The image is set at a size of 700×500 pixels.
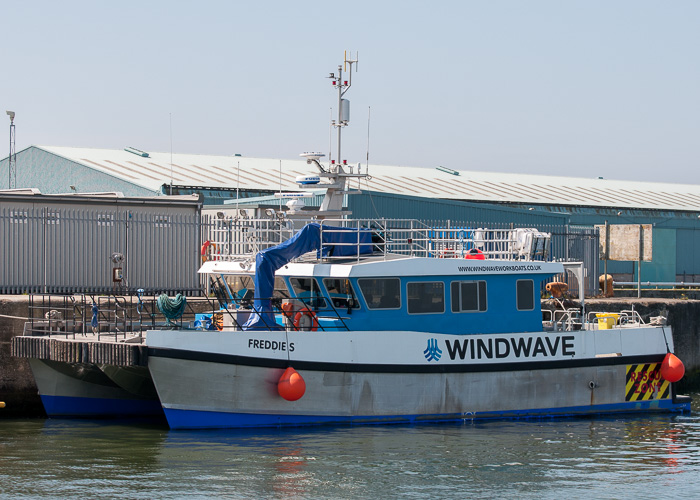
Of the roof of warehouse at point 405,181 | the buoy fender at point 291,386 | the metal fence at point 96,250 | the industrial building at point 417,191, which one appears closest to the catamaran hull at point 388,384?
the buoy fender at point 291,386

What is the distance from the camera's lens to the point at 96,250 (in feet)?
68.0

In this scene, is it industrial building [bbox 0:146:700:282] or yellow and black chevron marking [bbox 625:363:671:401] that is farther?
industrial building [bbox 0:146:700:282]

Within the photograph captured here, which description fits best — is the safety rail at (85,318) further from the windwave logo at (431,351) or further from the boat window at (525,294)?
the boat window at (525,294)

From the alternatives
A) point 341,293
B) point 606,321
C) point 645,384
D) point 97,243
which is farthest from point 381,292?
point 97,243

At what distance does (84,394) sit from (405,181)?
2703 centimetres

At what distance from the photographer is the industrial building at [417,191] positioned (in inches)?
1273

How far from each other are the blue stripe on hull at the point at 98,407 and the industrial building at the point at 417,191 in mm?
13276

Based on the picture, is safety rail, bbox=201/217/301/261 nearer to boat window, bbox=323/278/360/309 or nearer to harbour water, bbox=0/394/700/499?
boat window, bbox=323/278/360/309

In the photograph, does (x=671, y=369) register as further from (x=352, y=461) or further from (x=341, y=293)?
(x=352, y=461)

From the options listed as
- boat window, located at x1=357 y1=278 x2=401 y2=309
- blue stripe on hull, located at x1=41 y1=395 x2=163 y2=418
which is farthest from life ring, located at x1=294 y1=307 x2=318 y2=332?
blue stripe on hull, located at x1=41 y1=395 x2=163 y2=418

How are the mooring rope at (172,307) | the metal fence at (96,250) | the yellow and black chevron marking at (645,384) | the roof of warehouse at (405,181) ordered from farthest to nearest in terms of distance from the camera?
the roof of warehouse at (405,181)
the metal fence at (96,250)
the yellow and black chevron marking at (645,384)
the mooring rope at (172,307)

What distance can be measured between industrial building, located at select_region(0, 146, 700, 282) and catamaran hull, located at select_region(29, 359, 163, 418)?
13.4m

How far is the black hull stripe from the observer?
48.6 ft

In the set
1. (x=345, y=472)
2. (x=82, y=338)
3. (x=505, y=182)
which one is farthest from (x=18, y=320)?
(x=505, y=182)
